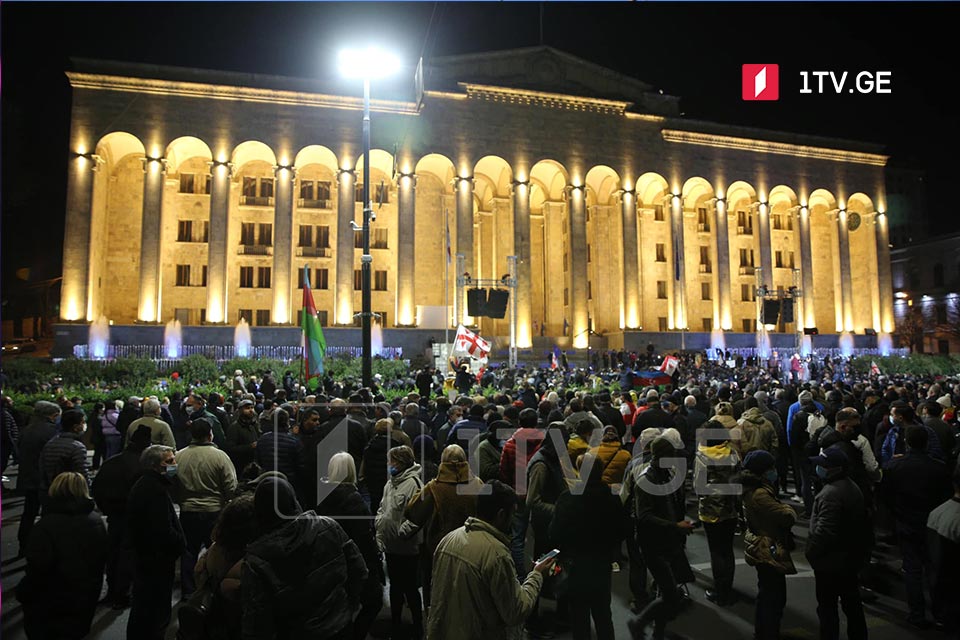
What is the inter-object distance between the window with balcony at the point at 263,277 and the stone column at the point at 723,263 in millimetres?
29905

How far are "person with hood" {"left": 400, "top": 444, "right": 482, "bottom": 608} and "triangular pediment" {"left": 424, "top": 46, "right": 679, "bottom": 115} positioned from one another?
117ft

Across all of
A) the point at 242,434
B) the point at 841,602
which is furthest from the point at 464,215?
the point at 841,602

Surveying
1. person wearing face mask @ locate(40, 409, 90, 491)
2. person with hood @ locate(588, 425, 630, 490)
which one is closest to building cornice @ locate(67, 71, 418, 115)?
person wearing face mask @ locate(40, 409, 90, 491)

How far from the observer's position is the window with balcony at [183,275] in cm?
3844

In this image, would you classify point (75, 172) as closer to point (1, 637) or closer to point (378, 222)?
point (378, 222)

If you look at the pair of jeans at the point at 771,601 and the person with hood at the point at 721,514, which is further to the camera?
the person with hood at the point at 721,514

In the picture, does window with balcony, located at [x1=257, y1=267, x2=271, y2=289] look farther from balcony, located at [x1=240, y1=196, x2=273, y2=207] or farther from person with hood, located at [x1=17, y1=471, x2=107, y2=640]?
person with hood, located at [x1=17, y1=471, x2=107, y2=640]

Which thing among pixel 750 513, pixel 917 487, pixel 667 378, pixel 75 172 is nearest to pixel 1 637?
pixel 750 513

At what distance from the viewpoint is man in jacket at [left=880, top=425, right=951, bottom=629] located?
6.05 meters

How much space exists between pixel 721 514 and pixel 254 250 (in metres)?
37.4

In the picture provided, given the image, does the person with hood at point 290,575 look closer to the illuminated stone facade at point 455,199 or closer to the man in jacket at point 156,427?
the man in jacket at point 156,427

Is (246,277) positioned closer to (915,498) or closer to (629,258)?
(629,258)

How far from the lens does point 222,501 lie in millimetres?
6473

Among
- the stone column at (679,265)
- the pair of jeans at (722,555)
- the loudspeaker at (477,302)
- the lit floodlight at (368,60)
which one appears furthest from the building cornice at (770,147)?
the pair of jeans at (722,555)
